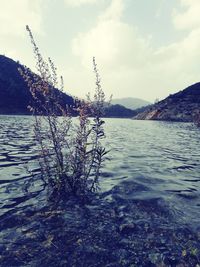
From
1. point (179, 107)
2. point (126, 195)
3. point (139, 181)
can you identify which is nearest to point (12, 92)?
point (179, 107)

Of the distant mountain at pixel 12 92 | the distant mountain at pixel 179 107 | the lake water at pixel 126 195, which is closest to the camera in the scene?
the lake water at pixel 126 195

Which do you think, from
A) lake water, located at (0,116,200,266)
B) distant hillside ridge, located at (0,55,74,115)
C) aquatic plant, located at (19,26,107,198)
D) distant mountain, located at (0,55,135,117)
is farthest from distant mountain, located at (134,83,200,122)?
aquatic plant, located at (19,26,107,198)

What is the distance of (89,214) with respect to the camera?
787 cm

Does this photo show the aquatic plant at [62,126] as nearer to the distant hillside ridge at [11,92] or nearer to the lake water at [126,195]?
the lake water at [126,195]

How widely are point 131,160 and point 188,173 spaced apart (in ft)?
13.3

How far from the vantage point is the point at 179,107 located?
126 metres

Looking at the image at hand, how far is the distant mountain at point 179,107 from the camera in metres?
116

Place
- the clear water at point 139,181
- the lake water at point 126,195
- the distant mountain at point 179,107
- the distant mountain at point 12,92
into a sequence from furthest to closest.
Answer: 1. the distant mountain at point 12,92
2. the distant mountain at point 179,107
3. the clear water at point 139,181
4. the lake water at point 126,195

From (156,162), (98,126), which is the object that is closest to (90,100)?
(98,126)

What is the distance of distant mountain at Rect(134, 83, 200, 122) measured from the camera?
116394 millimetres

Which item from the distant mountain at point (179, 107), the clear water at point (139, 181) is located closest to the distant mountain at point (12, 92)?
the distant mountain at point (179, 107)

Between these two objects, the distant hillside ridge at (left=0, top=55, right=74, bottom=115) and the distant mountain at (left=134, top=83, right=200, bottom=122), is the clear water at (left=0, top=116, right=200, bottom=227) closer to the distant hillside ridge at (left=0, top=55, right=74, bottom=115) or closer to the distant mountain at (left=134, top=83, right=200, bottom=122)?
the distant mountain at (left=134, top=83, right=200, bottom=122)

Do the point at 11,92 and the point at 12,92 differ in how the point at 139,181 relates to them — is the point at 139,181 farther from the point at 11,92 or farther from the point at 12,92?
the point at 11,92

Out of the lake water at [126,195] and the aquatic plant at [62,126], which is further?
the aquatic plant at [62,126]
